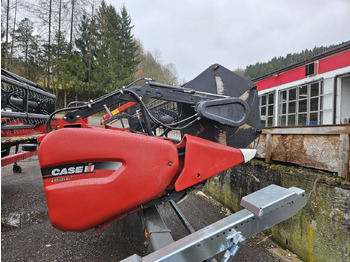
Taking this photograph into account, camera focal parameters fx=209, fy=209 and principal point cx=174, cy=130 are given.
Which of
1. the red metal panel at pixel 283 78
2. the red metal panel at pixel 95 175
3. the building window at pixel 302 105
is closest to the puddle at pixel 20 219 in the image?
the red metal panel at pixel 95 175

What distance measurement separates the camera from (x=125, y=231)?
265cm

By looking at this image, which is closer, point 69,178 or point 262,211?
point 262,211

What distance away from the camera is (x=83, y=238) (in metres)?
2.50

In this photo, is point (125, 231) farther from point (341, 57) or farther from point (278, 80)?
point (278, 80)

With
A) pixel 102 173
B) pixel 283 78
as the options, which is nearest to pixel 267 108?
pixel 283 78

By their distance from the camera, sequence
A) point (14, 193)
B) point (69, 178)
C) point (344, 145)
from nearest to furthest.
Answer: point (69, 178) < point (344, 145) < point (14, 193)

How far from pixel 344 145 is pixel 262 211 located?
1506 mm

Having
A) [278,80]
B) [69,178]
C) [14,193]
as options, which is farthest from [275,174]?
[278,80]

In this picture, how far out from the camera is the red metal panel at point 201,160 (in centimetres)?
164

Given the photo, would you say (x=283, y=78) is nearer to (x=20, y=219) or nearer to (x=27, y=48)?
(x=20, y=219)

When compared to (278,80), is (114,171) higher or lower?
lower

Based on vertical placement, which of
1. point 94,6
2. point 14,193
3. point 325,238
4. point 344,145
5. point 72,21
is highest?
point 94,6

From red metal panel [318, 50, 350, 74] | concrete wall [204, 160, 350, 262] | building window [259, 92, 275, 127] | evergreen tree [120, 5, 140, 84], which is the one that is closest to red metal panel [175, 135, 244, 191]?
concrete wall [204, 160, 350, 262]

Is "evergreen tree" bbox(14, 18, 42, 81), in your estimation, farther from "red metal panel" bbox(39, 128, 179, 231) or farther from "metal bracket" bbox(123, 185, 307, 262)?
"metal bracket" bbox(123, 185, 307, 262)
